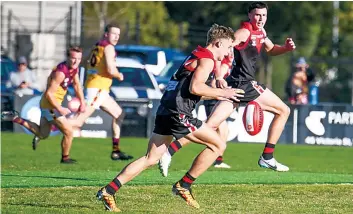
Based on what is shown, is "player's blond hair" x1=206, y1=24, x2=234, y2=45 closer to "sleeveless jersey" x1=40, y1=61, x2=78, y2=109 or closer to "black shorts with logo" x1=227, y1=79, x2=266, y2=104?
"black shorts with logo" x1=227, y1=79, x2=266, y2=104

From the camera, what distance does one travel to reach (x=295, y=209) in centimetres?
1152

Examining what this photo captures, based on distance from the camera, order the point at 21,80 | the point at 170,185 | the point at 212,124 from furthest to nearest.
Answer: the point at 21,80 < the point at 212,124 < the point at 170,185

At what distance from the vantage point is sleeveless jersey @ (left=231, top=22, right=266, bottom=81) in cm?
1444

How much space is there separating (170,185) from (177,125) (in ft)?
8.29

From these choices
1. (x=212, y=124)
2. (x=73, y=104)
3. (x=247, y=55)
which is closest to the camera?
(x=212, y=124)

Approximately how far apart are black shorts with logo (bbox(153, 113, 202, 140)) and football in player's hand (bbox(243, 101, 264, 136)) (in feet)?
9.87

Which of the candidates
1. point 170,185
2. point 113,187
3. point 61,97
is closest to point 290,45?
point 170,185

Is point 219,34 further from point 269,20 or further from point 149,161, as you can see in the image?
point 269,20

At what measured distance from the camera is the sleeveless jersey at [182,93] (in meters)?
11.3

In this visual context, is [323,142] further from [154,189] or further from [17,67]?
[154,189]

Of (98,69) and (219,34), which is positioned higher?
(219,34)

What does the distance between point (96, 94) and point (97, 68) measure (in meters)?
0.43

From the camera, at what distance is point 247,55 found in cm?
1455

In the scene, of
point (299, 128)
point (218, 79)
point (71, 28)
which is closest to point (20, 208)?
point (218, 79)
